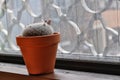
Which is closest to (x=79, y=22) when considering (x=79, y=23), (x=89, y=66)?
(x=79, y=23)

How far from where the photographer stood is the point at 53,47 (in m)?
1.05

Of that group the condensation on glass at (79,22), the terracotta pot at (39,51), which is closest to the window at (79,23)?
the condensation on glass at (79,22)

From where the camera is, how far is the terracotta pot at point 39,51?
1021mm

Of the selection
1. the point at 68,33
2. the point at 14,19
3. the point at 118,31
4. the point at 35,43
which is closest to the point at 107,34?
the point at 118,31

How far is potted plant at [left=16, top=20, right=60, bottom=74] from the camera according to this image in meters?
1.02

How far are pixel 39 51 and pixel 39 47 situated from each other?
0.06 feet

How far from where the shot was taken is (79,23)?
1158 millimetres

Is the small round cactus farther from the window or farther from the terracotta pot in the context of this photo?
the window

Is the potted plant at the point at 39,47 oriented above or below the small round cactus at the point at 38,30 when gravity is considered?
below

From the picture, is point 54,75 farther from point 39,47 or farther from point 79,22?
point 79,22

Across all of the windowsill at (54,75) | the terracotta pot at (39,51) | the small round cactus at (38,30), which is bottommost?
the windowsill at (54,75)

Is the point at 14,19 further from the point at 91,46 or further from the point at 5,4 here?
the point at 91,46

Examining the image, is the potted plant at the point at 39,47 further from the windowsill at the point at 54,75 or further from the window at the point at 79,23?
the window at the point at 79,23

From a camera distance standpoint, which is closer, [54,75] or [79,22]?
[54,75]
